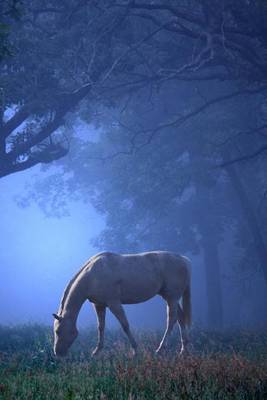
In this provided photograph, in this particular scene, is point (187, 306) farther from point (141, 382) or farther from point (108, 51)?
point (108, 51)

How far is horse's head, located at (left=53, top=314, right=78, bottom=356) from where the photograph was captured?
10.8m

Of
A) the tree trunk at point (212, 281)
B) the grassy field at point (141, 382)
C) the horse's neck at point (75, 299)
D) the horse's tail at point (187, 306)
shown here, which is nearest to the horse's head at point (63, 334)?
the horse's neck at point (75, 299)

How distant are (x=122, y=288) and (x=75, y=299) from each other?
1227 millimetres

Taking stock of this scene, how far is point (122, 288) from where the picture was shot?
12.0 m

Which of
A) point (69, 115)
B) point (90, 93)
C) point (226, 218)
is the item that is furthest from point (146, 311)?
point (90, 93)

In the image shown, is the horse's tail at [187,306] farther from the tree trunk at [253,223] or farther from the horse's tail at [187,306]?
the tree trunk at [253,223]

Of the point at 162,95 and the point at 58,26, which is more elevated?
the point at 162,95

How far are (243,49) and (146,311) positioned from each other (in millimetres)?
45613

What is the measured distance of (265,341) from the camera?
13023 mm

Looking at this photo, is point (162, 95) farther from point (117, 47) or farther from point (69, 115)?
point (117, 47)

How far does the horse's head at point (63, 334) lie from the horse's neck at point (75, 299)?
0.50 ft

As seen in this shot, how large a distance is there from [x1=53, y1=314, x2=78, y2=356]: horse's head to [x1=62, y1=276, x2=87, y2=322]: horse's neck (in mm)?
154

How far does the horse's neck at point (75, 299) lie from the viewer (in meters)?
11.3

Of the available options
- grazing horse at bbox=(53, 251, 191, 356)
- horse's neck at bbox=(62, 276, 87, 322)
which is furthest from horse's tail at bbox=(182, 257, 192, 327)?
horse's neck at bbox=(62, 276, 87, 322)
